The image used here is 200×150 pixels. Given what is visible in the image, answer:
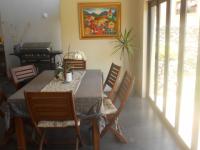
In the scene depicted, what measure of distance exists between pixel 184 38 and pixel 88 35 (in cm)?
240

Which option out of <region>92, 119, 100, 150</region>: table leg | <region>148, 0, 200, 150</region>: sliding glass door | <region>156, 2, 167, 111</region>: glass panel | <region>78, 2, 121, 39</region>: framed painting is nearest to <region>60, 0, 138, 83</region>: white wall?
<region>78, 2, 121, 39</region>: framed painting

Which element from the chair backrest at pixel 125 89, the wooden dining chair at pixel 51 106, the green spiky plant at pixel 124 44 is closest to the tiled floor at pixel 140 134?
the chair backrest at pixel 125 89

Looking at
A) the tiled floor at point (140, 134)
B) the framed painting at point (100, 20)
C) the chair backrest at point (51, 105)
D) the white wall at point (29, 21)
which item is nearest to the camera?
the chair backrest at point (51, 105)

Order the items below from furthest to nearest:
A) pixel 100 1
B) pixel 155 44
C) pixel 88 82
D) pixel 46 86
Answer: pixel 100 1
pixel 155 44
pixel 88 82
pixel 46 86

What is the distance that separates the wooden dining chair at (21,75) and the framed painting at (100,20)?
1.44 metres

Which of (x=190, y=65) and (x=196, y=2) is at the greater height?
(x=196, y=2)

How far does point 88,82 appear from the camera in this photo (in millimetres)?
2908

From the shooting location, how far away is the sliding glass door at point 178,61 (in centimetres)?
237

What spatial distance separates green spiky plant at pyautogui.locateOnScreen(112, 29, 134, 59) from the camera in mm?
4477

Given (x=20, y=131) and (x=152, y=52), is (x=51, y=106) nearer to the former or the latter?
(x=20, y=131)

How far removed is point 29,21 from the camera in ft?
20.4

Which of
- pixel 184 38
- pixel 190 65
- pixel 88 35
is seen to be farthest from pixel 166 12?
pixel 88 35

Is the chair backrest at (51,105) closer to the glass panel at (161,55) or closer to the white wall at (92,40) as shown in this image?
the glass panel at (161,55)

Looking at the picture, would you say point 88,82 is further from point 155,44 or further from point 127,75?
point 155,44
